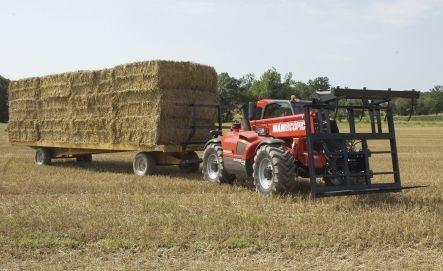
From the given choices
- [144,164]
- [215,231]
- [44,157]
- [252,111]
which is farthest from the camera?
[44,157]

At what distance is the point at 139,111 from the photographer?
14.0m

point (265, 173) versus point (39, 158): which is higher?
point (39, 158)

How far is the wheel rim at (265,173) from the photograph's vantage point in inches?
386

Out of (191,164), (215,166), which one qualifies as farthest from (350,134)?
(191,164)

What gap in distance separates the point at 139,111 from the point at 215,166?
294 cm

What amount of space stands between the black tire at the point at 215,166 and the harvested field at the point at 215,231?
1582 millimetres

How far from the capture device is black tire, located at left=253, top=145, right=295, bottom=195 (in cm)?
926

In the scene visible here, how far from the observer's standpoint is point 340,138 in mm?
9070

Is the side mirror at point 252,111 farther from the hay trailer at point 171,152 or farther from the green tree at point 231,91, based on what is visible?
the green tree at point 231,91

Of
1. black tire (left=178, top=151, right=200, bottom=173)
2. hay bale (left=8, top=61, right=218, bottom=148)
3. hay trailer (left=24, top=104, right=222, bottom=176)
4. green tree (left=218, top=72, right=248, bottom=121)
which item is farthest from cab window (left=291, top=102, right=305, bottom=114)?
green tree (left=218, top=72, right=248, bottom=121)

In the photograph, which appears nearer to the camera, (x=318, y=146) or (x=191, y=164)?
(x=318, y=146)

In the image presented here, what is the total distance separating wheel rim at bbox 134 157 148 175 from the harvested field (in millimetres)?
3866

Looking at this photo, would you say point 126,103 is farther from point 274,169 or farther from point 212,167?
point 274,169

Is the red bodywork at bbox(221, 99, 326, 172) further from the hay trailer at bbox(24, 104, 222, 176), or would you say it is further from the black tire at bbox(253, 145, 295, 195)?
the hay trailer at bbox(24, 104, 222, 176)
